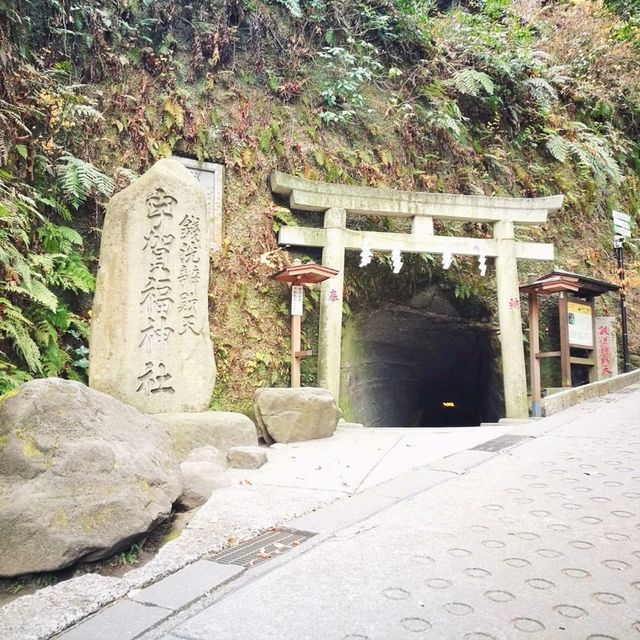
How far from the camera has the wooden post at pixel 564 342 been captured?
33.4ft

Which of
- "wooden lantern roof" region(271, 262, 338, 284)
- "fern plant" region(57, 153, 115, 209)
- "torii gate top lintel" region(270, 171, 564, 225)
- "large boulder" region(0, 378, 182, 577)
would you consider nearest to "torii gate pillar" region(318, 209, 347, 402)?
"torii gate top lintel" region(270, 171, 564, 225)

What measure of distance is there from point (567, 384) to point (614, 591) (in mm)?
8582

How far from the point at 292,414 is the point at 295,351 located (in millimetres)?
1928

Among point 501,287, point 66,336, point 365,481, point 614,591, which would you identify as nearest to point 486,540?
point 614,591

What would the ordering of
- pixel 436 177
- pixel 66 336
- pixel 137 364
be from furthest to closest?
pixel 436 177 → pixel 66 336 → pixel 137 364

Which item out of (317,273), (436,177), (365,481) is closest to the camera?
(365,481)

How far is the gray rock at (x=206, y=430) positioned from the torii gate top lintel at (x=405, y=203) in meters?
4.70

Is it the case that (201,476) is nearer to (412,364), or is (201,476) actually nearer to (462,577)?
(462,577)

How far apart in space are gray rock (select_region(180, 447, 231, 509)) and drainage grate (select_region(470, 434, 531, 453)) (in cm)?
260

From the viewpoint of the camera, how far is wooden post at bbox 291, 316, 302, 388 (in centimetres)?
823

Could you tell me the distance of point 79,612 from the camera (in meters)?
2.23

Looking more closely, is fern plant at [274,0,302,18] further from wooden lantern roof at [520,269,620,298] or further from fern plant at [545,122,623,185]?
wooden lantern roof at [520,269,620,298]

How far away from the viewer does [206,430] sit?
527cm

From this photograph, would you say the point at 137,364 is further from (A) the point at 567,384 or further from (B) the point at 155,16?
(A) the point at 567,384
